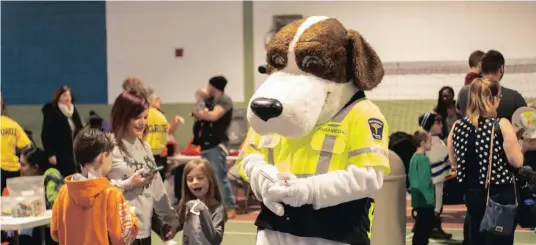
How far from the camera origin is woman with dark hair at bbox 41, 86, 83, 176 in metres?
8.55

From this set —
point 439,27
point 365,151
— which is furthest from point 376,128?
point 439,27

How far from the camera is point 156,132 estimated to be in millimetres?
7957

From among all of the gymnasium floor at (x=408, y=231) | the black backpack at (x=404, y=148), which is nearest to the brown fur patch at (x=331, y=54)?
the gymnasium floor at (x=408, y=231)

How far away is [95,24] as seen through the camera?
44.5ft

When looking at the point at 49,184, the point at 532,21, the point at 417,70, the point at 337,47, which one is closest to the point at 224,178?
the point at 49,184

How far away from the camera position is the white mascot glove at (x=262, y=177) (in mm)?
3014

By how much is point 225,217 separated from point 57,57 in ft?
32.6

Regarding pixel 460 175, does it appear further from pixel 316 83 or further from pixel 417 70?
pixel 417 70

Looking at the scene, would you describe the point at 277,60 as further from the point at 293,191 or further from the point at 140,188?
the point at 140,188

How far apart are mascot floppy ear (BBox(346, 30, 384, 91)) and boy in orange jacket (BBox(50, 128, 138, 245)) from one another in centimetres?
156

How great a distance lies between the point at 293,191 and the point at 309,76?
0.49 metres

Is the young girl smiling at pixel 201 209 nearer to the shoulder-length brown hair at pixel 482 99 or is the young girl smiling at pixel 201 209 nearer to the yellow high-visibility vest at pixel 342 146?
the yellow high-visibility vest at pixel 342 146

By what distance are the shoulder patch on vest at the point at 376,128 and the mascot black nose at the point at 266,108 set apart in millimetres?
416

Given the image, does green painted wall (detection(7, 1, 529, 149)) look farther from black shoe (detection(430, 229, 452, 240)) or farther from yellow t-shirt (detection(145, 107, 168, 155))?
yellow t-shirt (detection(145, 107, 168, 155))
